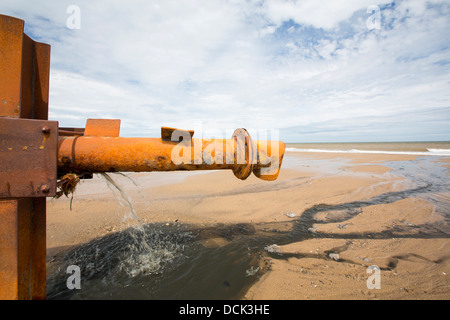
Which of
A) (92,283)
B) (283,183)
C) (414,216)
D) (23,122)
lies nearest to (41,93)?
(23,122)

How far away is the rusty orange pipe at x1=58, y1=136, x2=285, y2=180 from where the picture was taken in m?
1.48

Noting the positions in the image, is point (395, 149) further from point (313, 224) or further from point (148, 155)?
point (148, 155)

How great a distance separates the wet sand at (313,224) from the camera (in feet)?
7.15

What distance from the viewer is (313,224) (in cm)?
385

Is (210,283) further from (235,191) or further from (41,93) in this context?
(235,191)

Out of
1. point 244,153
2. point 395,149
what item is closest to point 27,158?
point 244,153

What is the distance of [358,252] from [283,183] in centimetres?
446

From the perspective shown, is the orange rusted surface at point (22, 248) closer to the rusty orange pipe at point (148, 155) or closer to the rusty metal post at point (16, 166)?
the rusty metal post at point (16, 166)

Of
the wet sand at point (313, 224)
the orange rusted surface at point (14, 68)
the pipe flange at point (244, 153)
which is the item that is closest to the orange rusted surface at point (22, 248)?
the orange rusted surface at point (14, 68)

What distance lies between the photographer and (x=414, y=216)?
4090 mm

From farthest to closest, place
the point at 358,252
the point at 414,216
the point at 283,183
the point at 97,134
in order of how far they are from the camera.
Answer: the point at 283,183 < the point at 414,216 < the point at 358,252 < the point at 97,134

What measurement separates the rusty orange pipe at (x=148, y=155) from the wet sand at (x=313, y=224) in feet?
4.82
